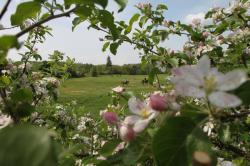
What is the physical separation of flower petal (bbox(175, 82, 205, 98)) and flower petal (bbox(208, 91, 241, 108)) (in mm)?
28

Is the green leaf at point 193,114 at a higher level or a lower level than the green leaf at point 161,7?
lower

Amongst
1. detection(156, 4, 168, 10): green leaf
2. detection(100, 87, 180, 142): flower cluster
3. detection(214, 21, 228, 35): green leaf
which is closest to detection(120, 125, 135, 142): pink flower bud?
detection(100, 87, 180, 142): flower cluster

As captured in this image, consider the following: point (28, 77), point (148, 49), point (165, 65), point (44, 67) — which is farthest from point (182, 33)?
point (44, 67)

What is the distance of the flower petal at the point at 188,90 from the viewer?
804 millimetres

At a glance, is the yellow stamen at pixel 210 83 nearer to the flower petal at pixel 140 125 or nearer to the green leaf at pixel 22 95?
the flower petal at pixel 140 125

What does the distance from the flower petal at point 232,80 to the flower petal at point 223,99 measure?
0.02 metres

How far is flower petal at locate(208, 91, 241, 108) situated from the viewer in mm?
751

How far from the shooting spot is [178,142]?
738 mm

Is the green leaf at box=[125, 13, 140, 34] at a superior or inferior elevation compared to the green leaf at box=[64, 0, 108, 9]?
superior

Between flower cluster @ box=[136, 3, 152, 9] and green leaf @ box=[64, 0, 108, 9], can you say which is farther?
flower cluster @ box=[136, 3, 152, 9]

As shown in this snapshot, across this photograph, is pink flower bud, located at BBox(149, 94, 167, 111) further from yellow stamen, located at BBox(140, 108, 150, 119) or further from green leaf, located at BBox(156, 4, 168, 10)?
green leaf, located at BBox(156, 4, 168, 10)

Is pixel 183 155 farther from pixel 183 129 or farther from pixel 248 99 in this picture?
pixel 248 99

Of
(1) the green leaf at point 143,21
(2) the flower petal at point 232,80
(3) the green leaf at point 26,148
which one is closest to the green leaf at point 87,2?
(2) the flower petal at point 232,80

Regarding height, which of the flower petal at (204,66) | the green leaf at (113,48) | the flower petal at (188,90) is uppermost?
the green leaf at (113,48)
